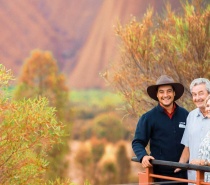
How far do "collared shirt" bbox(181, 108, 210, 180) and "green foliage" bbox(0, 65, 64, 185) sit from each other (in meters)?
2.15

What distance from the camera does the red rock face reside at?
62.0m

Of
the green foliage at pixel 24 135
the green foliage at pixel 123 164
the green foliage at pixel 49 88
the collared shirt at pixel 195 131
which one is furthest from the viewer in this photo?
the green foliage at pixel 123 164

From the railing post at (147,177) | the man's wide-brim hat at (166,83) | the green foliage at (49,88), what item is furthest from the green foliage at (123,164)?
the railing post at (147,177)

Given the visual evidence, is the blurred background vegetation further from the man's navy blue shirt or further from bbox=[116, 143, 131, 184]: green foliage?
bbox=[116, 143, 131, 184]: green foliage

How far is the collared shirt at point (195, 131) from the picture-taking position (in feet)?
15.1

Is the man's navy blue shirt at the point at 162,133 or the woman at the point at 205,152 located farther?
the man's navy blue shirt at the point at 162,133

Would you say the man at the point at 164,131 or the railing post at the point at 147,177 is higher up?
the man at the point at 164,131

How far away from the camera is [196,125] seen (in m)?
4.67

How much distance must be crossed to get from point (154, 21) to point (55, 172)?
2415cm

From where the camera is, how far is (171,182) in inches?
186

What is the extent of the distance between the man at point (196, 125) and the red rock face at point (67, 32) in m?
53.2

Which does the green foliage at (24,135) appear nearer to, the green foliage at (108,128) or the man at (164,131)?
the man at (164,131)

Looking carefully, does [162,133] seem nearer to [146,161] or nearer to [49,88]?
[146,161]

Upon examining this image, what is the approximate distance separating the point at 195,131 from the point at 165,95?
413 millimetres
